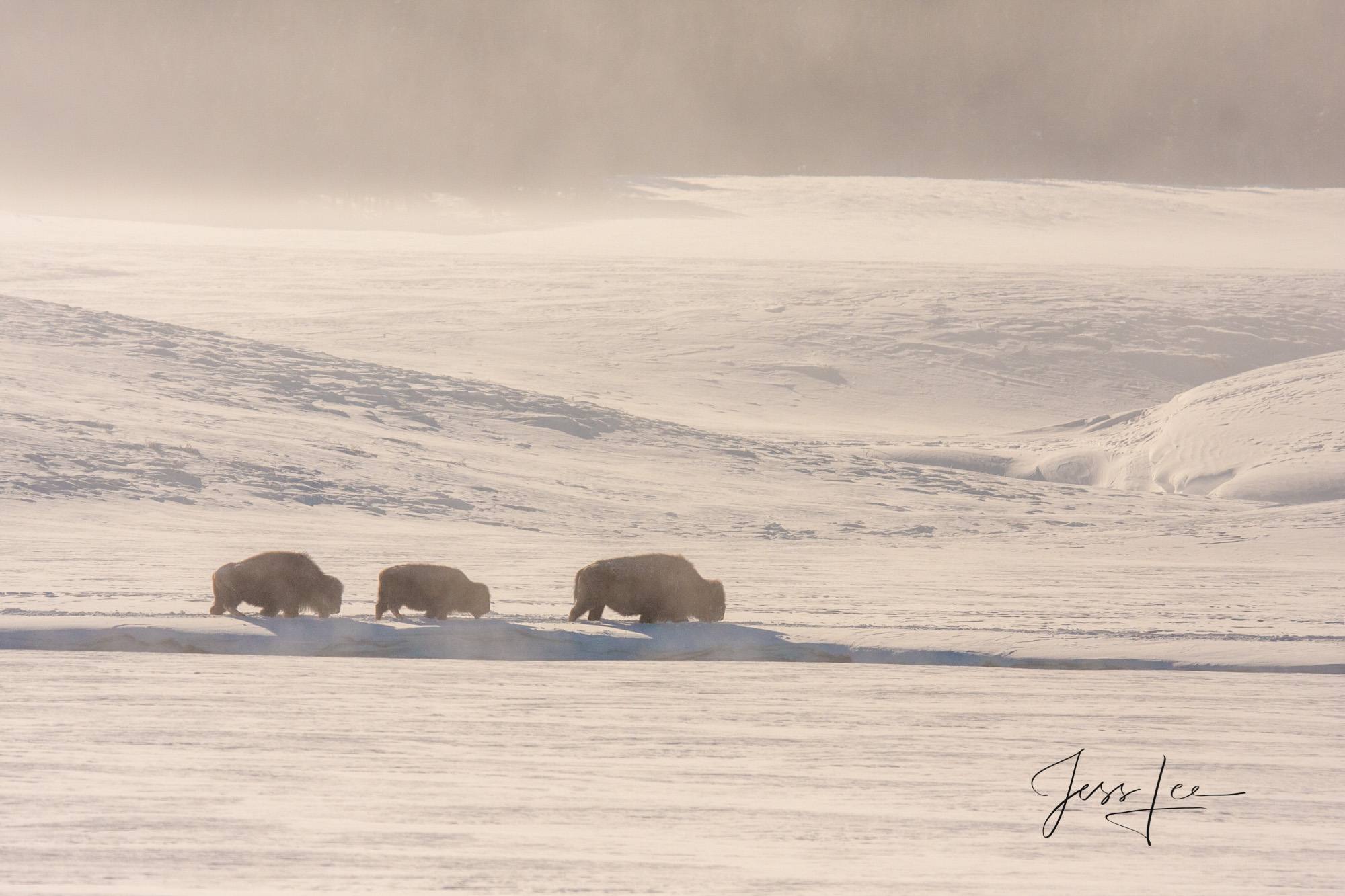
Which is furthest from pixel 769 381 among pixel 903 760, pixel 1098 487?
pixel 903 760

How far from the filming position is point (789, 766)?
17.3 feet

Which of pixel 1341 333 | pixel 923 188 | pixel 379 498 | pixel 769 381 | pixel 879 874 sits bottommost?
pixel 879 874

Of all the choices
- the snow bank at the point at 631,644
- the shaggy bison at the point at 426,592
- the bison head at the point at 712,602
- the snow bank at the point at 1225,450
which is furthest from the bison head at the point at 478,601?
the snow bank at the point at 1225,450

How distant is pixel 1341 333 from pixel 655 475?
94.9ft

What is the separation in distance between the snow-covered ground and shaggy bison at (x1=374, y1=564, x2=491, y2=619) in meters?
0.23

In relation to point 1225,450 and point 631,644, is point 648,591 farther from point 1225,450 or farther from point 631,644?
point 1225,450

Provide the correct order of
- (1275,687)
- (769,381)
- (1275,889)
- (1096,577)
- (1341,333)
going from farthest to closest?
1. (1341,333)
2. (769,381)
3. (1096,577)
4. (1275,687)
5. (1275,889)

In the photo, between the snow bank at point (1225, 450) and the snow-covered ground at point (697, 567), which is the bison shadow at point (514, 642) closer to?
the snow-covered ground at point (697, 567)

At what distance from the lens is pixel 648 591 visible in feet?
27.2

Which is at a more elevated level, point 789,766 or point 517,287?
point 517,287

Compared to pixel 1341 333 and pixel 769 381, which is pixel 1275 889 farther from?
pixel 1341 333
